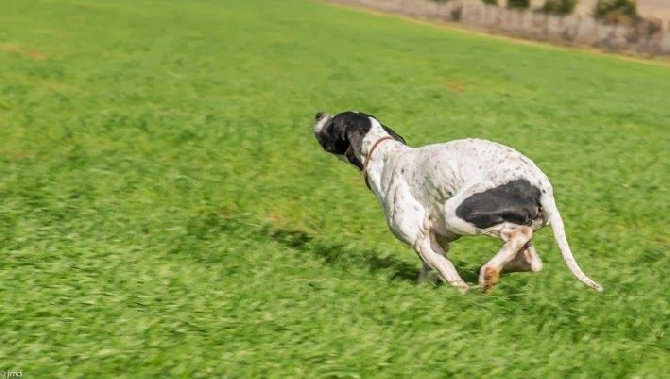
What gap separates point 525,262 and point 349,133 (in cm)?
197

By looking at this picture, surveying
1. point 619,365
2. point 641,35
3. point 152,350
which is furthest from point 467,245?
point 641,35

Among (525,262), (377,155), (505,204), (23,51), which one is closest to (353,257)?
(377,155)

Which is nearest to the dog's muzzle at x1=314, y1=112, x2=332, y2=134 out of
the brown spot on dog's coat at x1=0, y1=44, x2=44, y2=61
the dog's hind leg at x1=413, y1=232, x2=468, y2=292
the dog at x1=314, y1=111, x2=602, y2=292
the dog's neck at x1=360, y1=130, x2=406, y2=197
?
the dog at x1=314, y1=111, x2=602, y2=292

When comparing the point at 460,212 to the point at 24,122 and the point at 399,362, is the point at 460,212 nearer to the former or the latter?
the point at 399,362

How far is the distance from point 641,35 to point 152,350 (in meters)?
41.3

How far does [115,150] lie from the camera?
1411 centimetres

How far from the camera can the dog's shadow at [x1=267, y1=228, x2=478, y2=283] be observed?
8.68m

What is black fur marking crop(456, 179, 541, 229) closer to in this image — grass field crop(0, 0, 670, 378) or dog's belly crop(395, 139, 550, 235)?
dog's belly crop(395, 139, 550, 235)

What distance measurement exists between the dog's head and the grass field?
990mm

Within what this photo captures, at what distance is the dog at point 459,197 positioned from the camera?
723 centimetres

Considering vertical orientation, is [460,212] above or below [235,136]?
above

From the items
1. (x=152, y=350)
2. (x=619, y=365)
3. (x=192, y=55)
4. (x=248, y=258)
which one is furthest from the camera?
(x=192, y=55)

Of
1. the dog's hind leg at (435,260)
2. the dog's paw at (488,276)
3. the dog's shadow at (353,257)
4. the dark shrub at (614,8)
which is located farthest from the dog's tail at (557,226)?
the dark shrub at (614,8)

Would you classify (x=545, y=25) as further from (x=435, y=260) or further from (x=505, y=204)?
(x=505, y=204)
